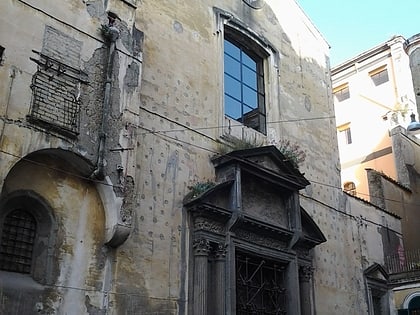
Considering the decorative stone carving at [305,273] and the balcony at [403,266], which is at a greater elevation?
the balcony at [403,266]

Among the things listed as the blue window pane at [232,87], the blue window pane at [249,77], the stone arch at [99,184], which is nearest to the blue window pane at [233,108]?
the blue window pane at [232,87]

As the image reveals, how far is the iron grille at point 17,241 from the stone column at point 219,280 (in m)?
3.23

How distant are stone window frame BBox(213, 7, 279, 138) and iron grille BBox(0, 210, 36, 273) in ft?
15.3

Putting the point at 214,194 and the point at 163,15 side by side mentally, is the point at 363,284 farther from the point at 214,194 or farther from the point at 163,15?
the point at 163,15

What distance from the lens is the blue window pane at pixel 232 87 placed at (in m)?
12.1

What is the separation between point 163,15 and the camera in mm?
10719

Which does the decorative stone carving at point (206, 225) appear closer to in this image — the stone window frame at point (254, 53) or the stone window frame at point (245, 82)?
the stone window frame at point (254, 53)

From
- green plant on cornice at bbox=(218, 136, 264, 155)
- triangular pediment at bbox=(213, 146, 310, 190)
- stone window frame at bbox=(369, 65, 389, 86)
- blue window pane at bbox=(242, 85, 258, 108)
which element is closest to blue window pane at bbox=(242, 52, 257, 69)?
blue window pane at bbox=(242, 85, 258, 108)

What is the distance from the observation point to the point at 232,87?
12.2 metres

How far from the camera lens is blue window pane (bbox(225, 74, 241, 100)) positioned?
39.7 ft

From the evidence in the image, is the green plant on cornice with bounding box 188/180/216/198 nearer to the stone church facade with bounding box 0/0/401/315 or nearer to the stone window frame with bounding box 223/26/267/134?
the stone church facade with bounding box 0/0/401/315

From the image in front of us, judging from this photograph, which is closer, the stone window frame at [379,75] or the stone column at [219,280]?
the stone column at [219,280]

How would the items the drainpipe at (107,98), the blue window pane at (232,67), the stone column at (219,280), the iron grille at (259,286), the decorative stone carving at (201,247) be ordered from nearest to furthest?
the drainpipe at (107,98) < the stone column at (219,280) < the decorative stone carving at (201,247) < the iron grille at (259,286) < the blue window pane at (232,67)

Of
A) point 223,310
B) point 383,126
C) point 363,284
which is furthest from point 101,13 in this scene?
point 383,126
